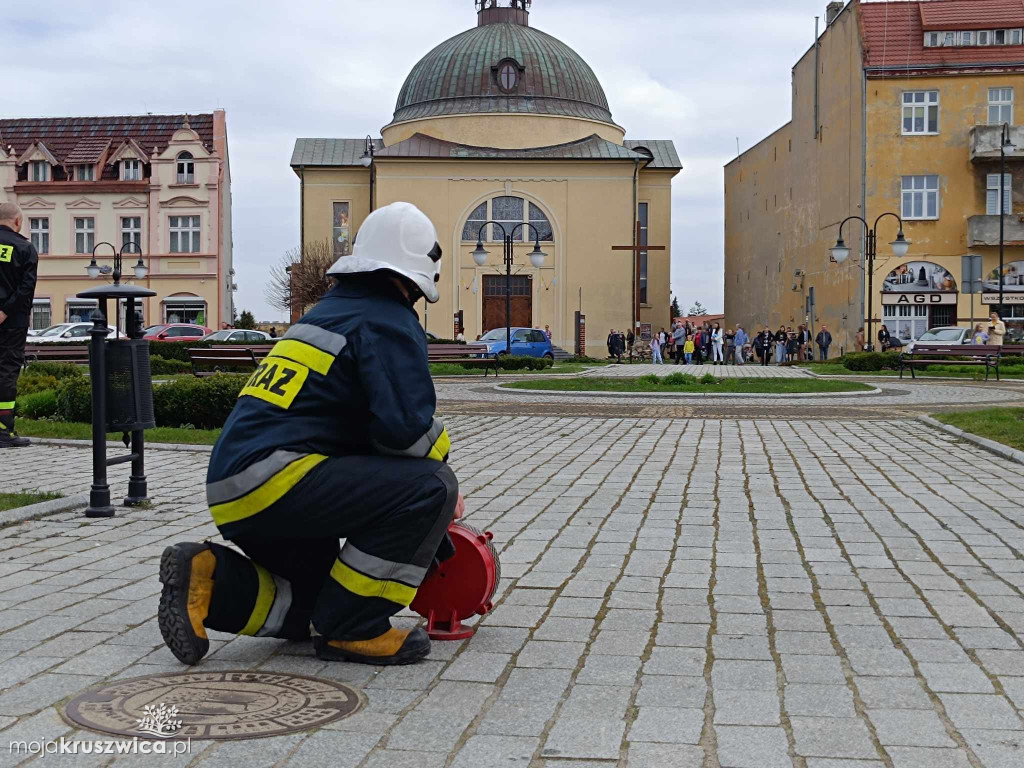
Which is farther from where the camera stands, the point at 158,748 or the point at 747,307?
the point at 747,307

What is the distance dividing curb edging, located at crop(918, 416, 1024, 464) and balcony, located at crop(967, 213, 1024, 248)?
117ft

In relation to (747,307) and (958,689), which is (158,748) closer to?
(958,689)

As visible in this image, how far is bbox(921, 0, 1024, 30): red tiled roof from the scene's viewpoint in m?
50.2

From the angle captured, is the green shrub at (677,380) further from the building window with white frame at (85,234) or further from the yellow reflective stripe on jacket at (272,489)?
the building window with white frame at (85,234)

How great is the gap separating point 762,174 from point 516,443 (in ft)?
184

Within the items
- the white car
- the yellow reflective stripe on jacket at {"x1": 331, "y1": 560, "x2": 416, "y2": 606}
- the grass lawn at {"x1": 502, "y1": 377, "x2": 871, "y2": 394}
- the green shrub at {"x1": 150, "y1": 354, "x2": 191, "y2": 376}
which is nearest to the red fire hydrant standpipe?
the yellow reflective stripe on jacket at {"x1": 331, "y1": 560, "x2": 416, "y2": 606}

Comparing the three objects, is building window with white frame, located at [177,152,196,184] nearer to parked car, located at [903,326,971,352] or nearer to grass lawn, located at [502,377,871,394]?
parked car, located at [903,326,971,352]

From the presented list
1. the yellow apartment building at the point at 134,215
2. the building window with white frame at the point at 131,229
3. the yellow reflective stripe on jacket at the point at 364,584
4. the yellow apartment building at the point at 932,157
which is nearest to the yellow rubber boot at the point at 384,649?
the yellow reflective stripe on jacket at the point at 364,584

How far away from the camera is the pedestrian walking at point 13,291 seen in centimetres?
1098

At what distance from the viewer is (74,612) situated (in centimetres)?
529

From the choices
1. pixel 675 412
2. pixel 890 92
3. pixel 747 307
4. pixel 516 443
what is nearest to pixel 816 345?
pixel 890 92

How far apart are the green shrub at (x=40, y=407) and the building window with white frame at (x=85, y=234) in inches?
2029

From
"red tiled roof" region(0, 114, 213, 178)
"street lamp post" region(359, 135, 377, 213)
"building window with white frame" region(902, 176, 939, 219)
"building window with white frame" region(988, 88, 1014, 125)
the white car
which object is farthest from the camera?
"red tiled roof" region(0, 114, 213, 178)

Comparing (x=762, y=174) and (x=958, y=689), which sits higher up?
(x=762, y=174)
